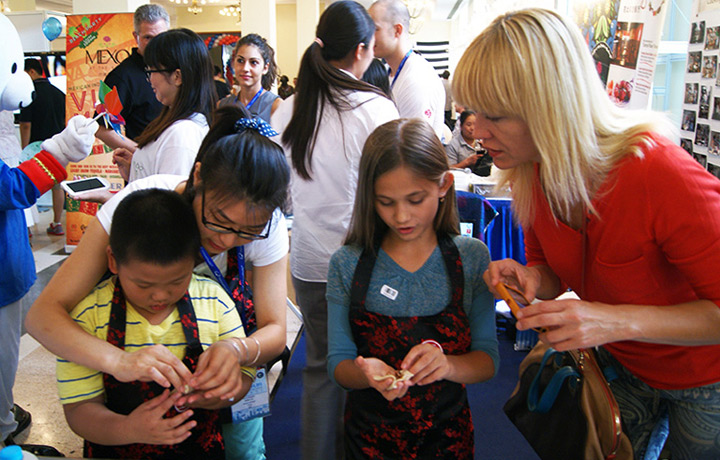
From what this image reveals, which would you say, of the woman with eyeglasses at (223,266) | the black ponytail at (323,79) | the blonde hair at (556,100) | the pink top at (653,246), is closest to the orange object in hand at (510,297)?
the pink top at (653,246)

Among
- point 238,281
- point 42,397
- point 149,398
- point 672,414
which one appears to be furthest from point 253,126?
point 42,397

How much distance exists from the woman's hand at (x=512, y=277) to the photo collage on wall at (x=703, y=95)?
1.51m

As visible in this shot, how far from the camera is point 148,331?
1.20m

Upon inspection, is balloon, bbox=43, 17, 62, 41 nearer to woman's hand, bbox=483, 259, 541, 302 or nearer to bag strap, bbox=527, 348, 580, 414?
woman's hand, bbox=483, 259, 541, 302

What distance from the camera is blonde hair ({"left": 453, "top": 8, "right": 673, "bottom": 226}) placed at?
1.07m

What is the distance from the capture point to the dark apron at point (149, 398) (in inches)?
46.0

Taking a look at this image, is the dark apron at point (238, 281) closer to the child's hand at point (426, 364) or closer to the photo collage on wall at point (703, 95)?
the child's hand at point (426, 364)

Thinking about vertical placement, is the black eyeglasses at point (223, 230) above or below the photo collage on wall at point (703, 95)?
below

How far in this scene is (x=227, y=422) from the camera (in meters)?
1.35

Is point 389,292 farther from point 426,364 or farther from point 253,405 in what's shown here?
point 253,405

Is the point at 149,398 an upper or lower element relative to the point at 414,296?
lower

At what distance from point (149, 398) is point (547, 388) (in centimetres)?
86

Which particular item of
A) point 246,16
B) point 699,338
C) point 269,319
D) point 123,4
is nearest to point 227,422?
point 269,319

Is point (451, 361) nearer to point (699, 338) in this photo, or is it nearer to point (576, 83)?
point (699, 338)
